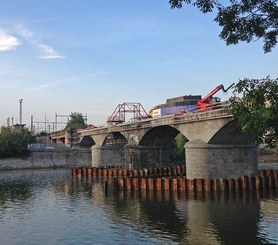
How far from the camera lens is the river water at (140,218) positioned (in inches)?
1023

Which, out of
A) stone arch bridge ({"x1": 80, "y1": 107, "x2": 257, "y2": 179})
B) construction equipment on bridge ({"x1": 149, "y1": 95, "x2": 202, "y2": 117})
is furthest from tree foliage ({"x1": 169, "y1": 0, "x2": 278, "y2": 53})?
construction equipment on bridge ({"x1": 149, "y1": 95, "x2": 202, "y2": 117})

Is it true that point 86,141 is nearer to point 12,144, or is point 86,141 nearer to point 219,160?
point 12,144

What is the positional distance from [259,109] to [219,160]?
116ft

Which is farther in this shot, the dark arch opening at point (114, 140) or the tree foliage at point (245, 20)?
the dark arch opening at point (114, 140)

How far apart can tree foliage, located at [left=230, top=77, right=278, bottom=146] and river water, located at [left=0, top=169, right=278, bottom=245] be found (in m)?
11.7

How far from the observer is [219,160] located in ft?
161

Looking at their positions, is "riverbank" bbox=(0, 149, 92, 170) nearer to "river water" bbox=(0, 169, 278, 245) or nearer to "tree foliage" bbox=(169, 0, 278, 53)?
"river water" bbox=(0, 169, 278, 245)

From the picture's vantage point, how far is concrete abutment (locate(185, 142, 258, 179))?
48.8 meters

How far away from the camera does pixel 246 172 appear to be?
5022 cm

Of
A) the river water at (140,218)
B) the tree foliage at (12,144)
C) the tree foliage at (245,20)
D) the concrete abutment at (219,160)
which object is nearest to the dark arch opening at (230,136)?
the concrete abutment at (219,160)

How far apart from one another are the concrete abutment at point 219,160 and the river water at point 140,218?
213 inches

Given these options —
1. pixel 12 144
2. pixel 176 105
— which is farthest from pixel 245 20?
pixel 176 105

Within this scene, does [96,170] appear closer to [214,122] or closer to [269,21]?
[214,122]

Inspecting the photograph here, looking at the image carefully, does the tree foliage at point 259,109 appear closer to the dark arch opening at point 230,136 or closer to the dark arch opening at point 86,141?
the dark arch opening at point 230,136
